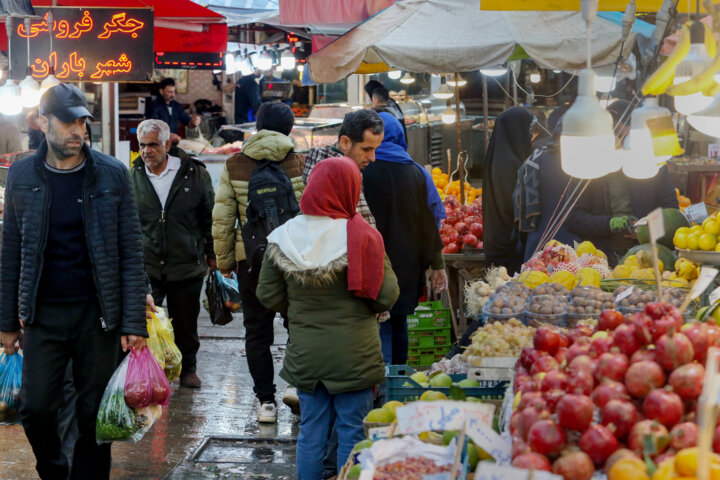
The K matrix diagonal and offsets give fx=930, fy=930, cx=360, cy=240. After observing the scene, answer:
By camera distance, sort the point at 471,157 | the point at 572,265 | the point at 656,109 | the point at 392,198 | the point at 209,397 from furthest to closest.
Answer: the point at 471,157
the point at 209,397
the point at 392,198
the point at 572,265
the point at 656,109

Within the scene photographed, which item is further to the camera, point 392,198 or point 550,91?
point 550,91

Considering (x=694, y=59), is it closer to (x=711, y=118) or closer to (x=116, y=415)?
(x=711, y=118)

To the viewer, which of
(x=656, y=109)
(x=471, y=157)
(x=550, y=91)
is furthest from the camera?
(x=550, y=91)

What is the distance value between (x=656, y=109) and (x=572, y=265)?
1730 millimetres

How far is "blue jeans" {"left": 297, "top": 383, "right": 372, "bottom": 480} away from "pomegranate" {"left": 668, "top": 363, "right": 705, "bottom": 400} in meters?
2.18

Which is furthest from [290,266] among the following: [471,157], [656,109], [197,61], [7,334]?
[471,157]

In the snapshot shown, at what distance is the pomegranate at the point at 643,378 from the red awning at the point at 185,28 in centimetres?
814

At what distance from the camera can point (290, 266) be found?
175 inches

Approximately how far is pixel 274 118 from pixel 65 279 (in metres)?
2.18

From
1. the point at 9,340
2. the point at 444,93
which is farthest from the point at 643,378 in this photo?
the point at 444,93

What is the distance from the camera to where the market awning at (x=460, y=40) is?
6.54 metres

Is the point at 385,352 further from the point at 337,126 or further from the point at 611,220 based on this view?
the point at 337,126

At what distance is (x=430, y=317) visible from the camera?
772 centimetres

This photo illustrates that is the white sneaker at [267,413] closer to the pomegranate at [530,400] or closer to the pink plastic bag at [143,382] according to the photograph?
the pink plastic bag at [143,382]
